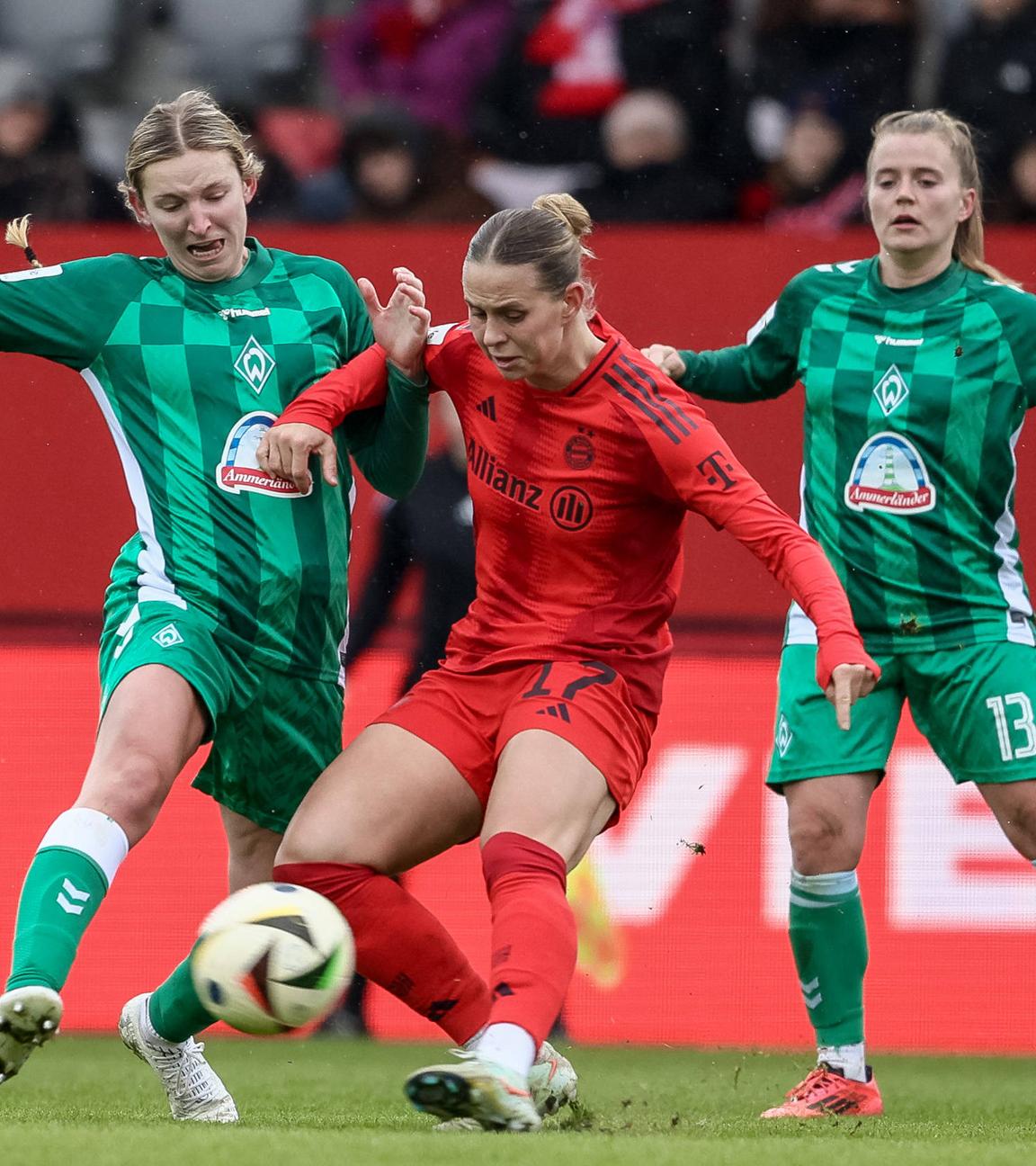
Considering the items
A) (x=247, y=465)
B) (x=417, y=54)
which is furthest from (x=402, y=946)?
(x=417, y=54)

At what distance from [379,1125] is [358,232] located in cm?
333

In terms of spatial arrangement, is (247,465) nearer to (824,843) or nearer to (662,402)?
(662,402)

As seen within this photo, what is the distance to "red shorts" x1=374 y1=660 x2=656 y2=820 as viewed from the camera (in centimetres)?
392

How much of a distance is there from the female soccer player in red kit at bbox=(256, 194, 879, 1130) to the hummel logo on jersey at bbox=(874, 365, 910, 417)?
78 centimetres

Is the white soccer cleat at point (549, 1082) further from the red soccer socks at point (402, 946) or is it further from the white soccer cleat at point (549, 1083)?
the red soccer socks at point (402, 946)

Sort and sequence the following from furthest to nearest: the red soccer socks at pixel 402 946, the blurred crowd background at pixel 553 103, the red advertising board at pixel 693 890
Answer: the blurred crowd background at pixel 553 103 → the red advertising board at pixel 693 890 → the red soccer socks at pixel 402 946

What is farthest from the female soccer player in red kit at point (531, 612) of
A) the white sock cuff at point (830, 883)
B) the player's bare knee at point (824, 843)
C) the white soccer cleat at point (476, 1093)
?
the white sock cuff at point (830, 883)

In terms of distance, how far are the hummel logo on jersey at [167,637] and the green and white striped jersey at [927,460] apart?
60.6 inches

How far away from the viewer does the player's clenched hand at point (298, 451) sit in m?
4.07

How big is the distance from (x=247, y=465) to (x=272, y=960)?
121 centimetres

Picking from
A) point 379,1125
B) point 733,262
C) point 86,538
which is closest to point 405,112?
point 733,262

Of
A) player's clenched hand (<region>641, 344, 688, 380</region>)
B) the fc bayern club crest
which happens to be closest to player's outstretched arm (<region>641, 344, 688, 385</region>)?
player's clenched hand (<region>641, 344, 688, 380</region>)

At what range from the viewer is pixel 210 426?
14.0 feet

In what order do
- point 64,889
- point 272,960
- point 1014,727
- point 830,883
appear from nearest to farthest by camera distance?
point 272,960, point 64,889, point 1014,727, point 830,883
